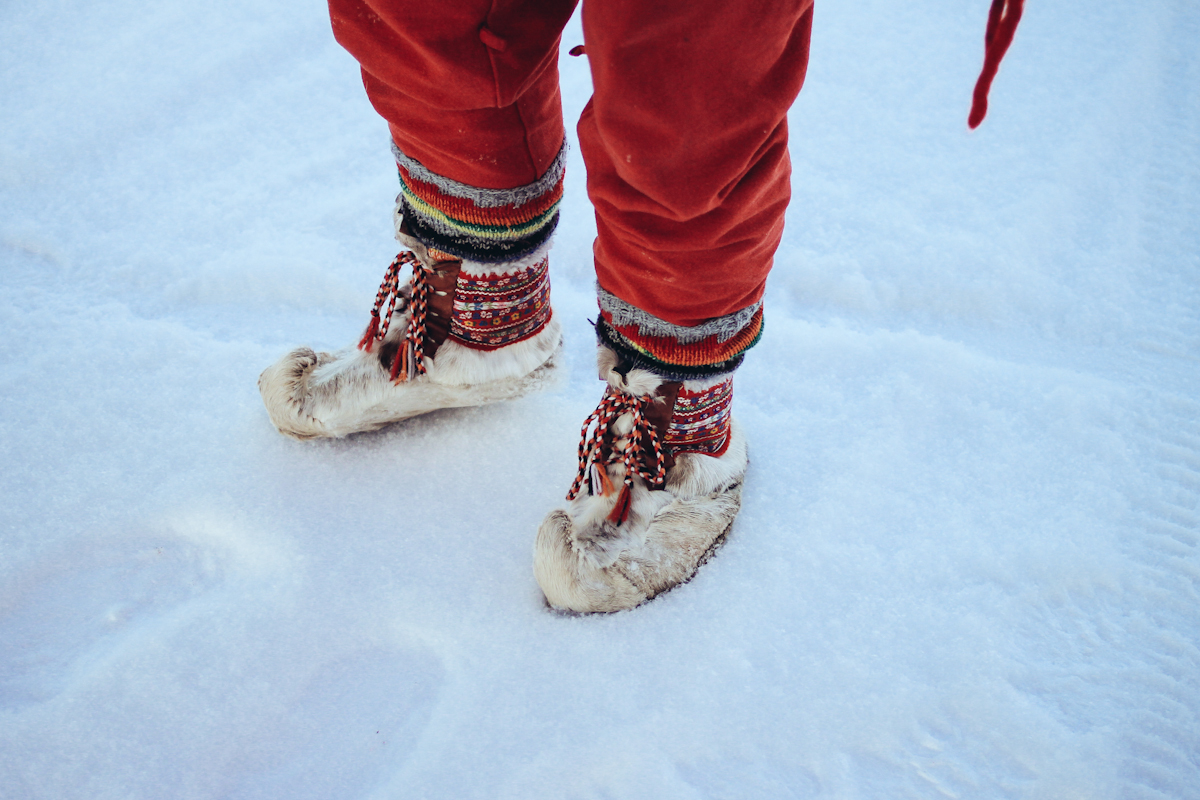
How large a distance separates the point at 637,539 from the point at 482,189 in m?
0.36

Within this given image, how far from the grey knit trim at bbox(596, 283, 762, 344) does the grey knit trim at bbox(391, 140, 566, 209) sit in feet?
0.37

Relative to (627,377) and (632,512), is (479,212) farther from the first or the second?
(632,512)

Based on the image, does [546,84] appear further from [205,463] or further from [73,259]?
[73,259]

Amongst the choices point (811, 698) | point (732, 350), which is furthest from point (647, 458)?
point (811, 698)

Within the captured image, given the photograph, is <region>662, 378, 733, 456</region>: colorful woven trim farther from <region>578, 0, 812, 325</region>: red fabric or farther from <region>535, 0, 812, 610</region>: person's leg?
<region>578, 0, 812, 325</region>: red fabric

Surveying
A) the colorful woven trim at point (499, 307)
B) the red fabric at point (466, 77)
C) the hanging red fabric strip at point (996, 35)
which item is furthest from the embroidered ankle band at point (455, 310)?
the hanging red fabric strip at point (996, 35)

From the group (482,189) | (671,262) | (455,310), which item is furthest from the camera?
(455,310)

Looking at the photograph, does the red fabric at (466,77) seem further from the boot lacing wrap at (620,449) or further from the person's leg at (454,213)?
the boot lacing wrap at (620,449)

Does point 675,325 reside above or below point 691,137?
below

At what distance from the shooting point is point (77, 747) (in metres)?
0.60

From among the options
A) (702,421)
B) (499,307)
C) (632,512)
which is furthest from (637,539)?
(499,307)

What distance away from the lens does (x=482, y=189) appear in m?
0.65

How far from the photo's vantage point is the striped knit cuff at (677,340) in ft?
2.01

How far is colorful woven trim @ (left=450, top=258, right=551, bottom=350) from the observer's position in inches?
28.6
